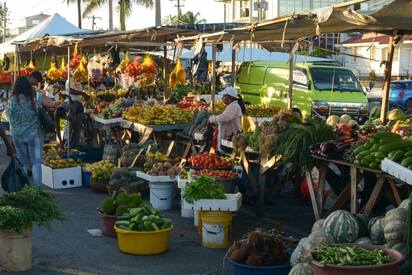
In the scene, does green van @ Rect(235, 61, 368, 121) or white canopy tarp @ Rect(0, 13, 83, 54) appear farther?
white canopy tarp @ Rect(0, 13, 83, 54)

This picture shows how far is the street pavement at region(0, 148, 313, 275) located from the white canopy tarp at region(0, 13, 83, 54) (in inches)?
552

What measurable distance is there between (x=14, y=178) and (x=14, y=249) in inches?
51.5

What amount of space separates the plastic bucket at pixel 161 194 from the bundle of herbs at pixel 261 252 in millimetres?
3562

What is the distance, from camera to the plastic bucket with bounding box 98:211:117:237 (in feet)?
25.7

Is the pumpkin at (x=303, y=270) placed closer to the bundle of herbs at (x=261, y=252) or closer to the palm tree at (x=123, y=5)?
the bundle of herbs at (x=261, y=252)

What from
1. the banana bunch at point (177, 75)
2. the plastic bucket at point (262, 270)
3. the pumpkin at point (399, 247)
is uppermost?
the banana bunch at point (177, 75)

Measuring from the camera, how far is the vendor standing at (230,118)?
1017 centimetres

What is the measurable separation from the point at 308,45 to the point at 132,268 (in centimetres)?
619

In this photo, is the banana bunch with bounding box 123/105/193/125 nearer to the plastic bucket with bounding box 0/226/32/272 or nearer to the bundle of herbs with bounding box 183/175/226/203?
the bundle of herbs with bounding box 183/175/226/203

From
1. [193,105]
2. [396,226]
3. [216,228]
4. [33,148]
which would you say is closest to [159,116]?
Result: [193,105]

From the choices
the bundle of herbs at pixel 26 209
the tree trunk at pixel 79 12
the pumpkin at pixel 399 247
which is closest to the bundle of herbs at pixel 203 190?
the bundle of herbs at pixel 26 209

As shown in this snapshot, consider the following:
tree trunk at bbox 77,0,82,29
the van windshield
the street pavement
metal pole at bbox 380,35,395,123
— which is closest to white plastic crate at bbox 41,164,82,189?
the street pavement

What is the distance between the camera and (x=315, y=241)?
18.6ft

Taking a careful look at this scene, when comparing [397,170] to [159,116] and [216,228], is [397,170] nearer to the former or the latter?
[216,228]
